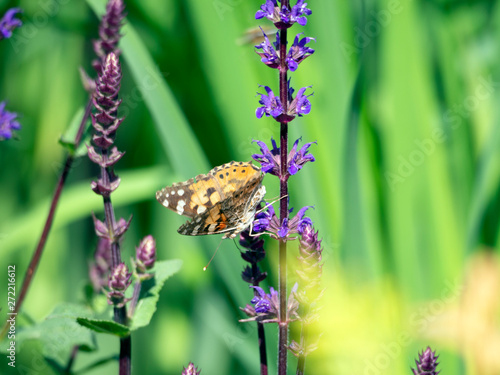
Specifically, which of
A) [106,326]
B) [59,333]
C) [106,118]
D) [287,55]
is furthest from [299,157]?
[59,333]

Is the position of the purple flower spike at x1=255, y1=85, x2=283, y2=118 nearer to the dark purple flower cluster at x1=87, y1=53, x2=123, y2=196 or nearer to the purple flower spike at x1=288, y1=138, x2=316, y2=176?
the purple flower spike at x1=288, y1=138, x2=316, y2=176

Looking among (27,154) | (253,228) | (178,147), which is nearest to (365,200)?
(178,147)

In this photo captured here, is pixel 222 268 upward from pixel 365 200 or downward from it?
downward

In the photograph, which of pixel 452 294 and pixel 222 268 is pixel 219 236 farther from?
pixel 452 294

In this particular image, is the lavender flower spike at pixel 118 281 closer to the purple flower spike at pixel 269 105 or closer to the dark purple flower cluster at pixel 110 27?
the purple flower spike at pixel 269 105

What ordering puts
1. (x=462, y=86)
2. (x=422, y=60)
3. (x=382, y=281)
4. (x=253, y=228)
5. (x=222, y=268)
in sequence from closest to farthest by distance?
1. (x=253, y=228)
2. (x=222, y=268)
3. (x=382, y=281)
4. (x=422, y=60)
5. (x=462, y=86)

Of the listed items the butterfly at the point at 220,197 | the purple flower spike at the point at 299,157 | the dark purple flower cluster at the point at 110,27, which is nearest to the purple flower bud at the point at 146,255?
the butterfly at the point at 220,197

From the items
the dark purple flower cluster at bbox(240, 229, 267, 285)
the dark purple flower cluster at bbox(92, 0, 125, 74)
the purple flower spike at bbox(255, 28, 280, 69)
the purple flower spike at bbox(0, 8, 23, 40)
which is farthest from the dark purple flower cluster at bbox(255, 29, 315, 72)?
the purple flower spike at bbox(0, 8, 23, 40)
